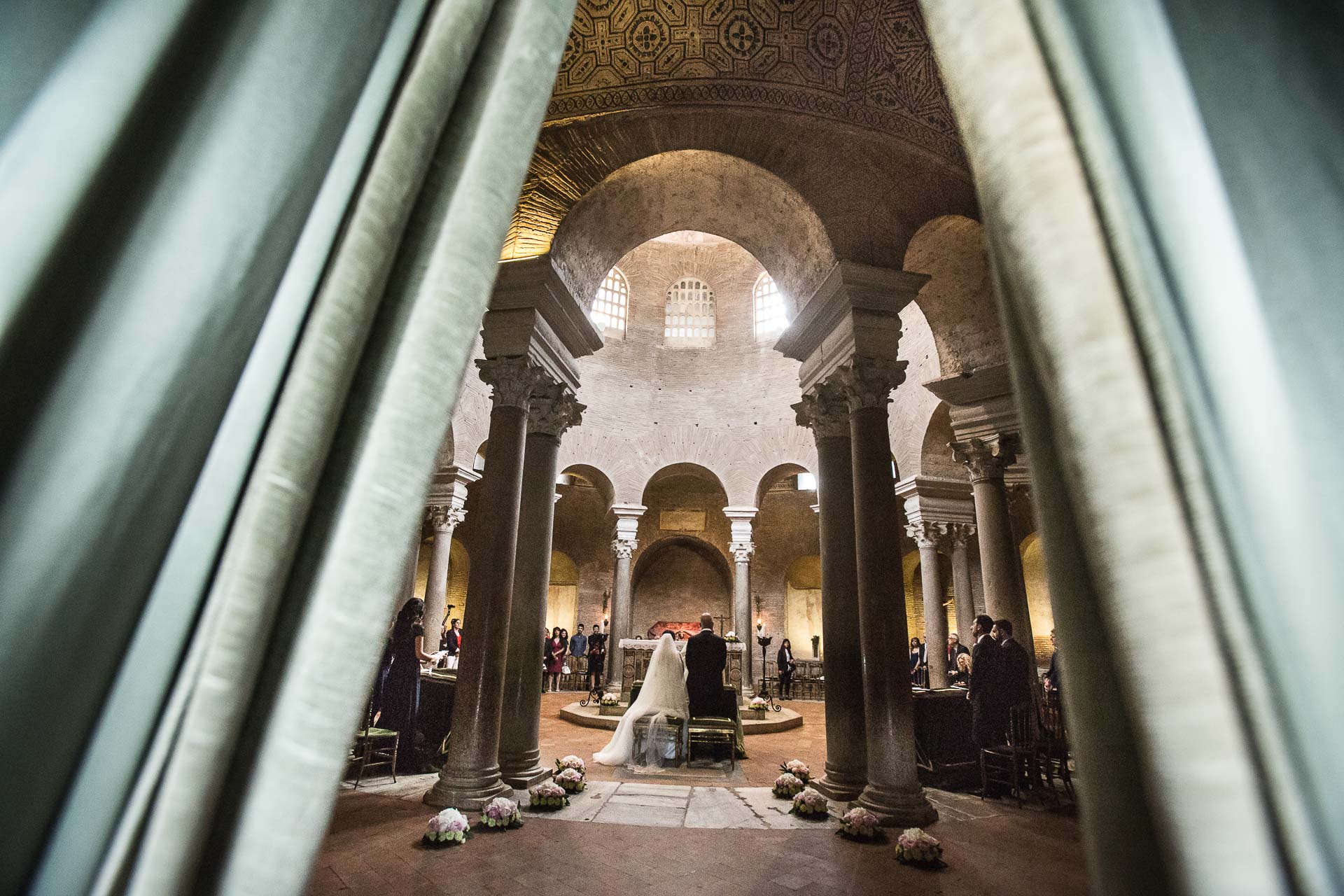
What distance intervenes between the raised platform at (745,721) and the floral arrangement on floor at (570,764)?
12.2 feet

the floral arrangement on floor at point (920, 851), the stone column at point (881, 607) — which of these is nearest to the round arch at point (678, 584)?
the stone column at point (881, 607)

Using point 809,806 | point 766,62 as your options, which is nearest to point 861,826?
point 809,806

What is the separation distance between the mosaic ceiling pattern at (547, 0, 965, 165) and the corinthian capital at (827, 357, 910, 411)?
2.10 metres

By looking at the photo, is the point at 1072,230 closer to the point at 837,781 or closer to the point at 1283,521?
the point at 1283,521

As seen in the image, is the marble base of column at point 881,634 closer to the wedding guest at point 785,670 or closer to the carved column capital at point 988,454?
the carved column capital at point 988,454

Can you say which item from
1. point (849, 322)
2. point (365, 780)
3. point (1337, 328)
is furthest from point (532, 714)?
point (1337, 328)

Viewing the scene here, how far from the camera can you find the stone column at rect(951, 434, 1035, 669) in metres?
7.09

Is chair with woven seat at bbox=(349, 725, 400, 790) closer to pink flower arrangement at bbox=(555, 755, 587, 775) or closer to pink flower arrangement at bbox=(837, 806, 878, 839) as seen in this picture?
pink flower arrangement at bbox=(555, 755, 587, 775)

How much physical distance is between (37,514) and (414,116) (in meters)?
0.61

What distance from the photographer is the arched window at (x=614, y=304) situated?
53.3ft

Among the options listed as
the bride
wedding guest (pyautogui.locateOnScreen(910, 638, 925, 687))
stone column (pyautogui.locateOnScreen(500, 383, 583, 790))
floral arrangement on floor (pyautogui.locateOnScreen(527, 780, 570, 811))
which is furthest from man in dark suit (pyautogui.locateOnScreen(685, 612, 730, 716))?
wedding guest (pyautogui.locateOnScreen(910, 638, 925, 687))

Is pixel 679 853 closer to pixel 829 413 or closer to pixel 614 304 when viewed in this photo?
A: pixel 829 413

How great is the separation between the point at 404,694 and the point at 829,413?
16.0 ft

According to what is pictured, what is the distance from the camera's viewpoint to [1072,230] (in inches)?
26.2
